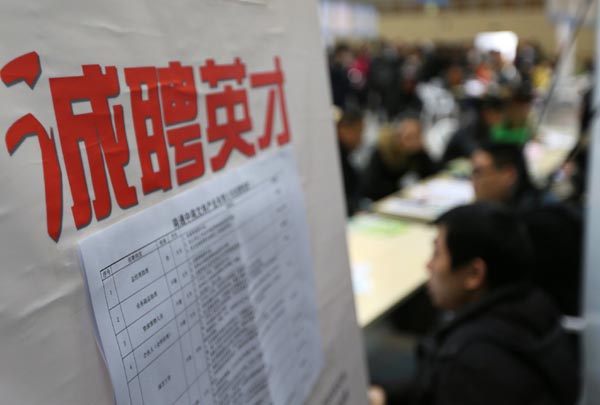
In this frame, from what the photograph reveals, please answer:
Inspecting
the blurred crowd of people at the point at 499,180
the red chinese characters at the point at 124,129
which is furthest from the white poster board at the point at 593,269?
the red chinese characters at the point at 124,129

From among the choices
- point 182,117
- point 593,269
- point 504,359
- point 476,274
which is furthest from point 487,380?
point 182,117

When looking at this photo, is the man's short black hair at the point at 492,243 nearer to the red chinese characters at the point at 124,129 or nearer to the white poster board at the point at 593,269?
the white poster board at the point at 593,269

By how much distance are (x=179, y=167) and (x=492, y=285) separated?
1.28 metres

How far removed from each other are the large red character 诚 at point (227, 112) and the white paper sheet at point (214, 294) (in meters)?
0.02

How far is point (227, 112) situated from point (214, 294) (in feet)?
0.58

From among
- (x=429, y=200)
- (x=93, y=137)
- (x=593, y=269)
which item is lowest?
(x=429, y=200)

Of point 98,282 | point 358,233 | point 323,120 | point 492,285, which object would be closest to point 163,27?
point 98,282

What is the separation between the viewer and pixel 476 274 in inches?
62.6

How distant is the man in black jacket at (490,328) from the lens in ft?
4.40

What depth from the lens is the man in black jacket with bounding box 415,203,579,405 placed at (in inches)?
52.8

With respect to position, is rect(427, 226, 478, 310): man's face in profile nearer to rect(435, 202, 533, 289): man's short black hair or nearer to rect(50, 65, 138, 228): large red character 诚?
rect(435, 202, 533, 289): man's short black hair

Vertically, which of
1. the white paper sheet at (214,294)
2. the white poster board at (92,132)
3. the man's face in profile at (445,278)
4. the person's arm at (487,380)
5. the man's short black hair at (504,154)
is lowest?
the person's arm at (487,380)

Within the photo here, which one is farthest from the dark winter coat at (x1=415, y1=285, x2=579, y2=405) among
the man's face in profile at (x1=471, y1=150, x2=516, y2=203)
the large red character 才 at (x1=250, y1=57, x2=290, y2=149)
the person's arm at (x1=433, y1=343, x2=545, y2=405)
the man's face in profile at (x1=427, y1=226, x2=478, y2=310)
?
the man's face in profile at (x1=471, y1=150, x2=516, y2=203)

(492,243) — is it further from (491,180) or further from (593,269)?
(491,180)
